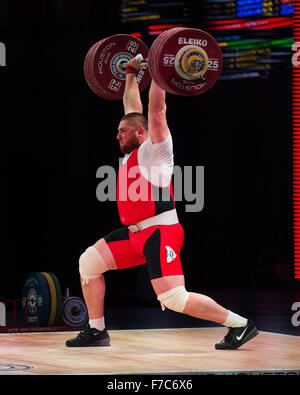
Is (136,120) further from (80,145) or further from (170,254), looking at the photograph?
(80,145)

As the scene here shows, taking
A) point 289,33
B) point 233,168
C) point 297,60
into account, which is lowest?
point 233,168

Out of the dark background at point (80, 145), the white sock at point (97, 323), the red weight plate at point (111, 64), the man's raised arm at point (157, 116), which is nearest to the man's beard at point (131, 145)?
the man's raised arm at point (157, 116)

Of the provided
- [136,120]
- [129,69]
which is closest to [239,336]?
[136,120]

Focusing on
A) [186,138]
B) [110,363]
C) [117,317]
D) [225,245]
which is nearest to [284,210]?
[225,245]

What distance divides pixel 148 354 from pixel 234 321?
1.90ft

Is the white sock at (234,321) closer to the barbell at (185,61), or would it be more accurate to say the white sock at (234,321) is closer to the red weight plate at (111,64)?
the barbell at (185,61)

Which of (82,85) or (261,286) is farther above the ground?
(82,85)

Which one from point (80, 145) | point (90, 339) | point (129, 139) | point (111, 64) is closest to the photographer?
point (129, 139)

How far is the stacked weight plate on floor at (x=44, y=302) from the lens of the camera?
7.23 m

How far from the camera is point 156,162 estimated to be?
548 cm

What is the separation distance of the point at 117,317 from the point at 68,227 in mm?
2441

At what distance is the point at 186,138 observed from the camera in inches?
472

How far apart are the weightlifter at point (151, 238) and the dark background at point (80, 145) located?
536cm

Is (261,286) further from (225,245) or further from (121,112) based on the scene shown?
(121,112)
